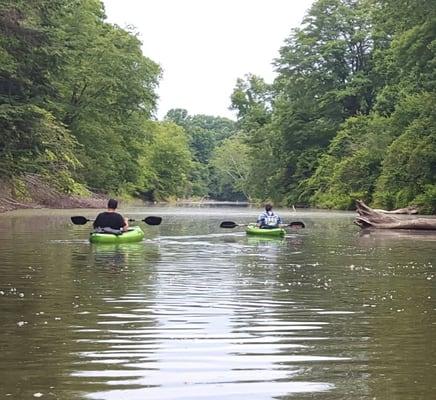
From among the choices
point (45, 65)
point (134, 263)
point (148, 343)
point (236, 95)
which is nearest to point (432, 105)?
point (45, 65)

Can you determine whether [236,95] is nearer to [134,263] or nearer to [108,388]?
[134,263]

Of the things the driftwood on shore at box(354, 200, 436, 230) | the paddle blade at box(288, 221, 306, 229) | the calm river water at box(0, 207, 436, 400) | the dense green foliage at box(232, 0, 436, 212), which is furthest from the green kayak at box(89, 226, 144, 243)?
the dense green foliage at box(232, 0, 436, 212)

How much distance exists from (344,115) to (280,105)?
706 centimetres

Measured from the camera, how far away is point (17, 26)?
29141mm

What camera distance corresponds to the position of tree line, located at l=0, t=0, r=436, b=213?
3061 centimetres

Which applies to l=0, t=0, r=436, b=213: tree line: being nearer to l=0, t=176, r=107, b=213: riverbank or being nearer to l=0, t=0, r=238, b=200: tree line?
l=0, t=0, r=238, b=200: tree line

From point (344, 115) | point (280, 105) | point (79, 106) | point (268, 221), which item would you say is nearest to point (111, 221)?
point (268, 221)

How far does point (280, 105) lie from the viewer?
74.3m

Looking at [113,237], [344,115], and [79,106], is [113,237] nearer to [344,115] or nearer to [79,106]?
[79,106]

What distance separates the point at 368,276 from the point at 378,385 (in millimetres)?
7746

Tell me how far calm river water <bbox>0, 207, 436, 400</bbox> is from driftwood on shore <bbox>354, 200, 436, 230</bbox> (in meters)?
14.0

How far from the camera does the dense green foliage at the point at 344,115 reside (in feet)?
141

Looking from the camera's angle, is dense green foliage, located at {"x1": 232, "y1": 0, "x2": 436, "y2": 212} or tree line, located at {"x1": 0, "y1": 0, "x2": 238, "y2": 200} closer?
tree line, located at {"x1": 0, "y1": 0, "x2": 238, "y2": 200}

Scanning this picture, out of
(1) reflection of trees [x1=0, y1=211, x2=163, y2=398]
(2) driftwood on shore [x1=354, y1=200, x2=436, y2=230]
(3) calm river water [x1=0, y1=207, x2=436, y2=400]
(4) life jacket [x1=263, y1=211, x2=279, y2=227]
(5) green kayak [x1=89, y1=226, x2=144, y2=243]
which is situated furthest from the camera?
(2) driftwood on shore [x1=354, y1=200, x2=436, y2=230]
